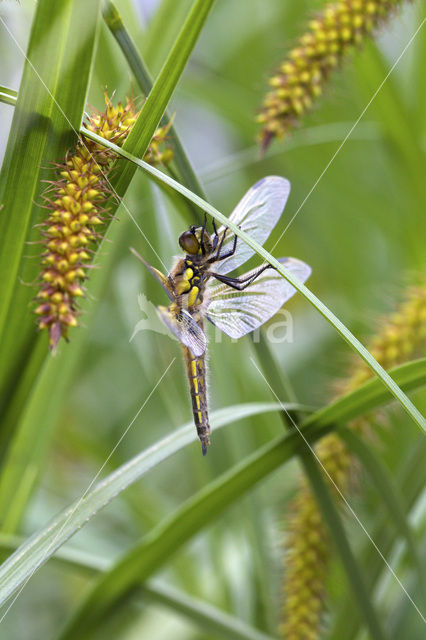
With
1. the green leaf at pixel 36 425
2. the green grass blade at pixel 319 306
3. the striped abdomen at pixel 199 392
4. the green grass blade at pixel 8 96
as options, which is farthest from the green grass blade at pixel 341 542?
the green grass blade at pixel 8 96

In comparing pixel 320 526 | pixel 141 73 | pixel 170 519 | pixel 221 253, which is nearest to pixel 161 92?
pixel 141 73

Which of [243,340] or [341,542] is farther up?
[243,340]

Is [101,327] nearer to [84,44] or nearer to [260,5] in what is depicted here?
[260,5]

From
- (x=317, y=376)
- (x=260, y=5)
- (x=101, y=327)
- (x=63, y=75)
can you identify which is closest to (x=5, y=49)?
(x=63, y=75)

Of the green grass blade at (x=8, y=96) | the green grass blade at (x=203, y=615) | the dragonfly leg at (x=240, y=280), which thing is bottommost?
the green grass blade at (x=203, y=615)

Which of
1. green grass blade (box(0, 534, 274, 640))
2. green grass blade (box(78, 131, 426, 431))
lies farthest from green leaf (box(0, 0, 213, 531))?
green grass blade (box(78, 131, 426, 431))

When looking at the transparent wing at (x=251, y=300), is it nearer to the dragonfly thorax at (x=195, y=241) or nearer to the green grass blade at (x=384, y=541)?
the dragonfly thorax at (x=195, y=241)

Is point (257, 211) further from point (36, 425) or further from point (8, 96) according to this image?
point (36, 425)
